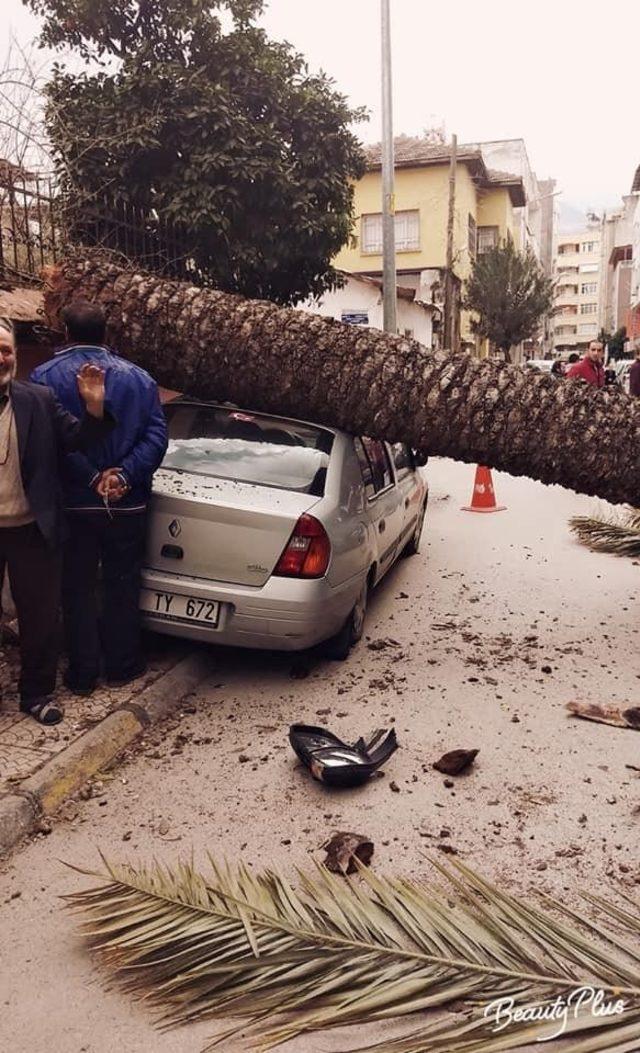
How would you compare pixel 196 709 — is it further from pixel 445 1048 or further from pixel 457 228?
pixel 457 228

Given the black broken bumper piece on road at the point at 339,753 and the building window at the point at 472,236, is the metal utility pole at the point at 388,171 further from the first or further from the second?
the building window at the point at 472,236

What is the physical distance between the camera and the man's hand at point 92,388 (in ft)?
13.8

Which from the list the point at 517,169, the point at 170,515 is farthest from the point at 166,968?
the point at 517,169

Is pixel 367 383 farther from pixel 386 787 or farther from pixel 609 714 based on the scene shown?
pixel 386 787

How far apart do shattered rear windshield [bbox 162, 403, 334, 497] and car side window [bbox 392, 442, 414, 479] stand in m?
1.85

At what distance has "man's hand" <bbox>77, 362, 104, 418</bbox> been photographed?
4215 mm

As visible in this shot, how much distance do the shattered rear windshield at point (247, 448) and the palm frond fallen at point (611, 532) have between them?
4.36 metres

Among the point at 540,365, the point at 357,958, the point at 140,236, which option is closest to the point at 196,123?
the point at 140,236

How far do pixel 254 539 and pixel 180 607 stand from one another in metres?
0.60

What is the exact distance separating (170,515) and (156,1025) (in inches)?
112

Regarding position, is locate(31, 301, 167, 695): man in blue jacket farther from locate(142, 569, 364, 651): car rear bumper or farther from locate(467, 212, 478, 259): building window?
locate(467, 212, 478, 259): building window

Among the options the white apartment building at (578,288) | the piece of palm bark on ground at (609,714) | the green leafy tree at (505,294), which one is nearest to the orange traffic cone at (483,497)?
the piece of palm bark on ground at (609,714)

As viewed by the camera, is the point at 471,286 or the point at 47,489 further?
the point at 471,286

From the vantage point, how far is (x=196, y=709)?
4.81 meters
